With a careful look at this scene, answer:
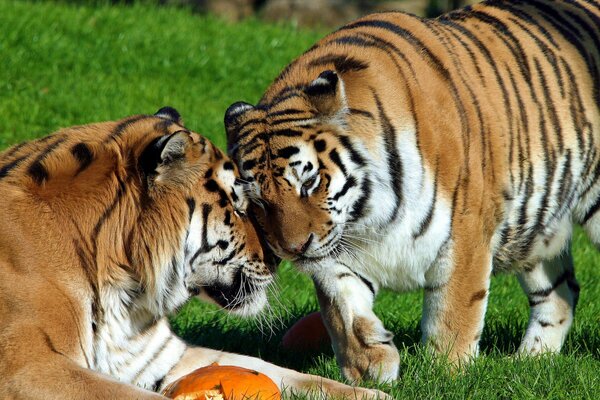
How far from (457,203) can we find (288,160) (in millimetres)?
708

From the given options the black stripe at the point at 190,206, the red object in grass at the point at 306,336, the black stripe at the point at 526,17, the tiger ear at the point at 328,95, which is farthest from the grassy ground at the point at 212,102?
the black stripe at the point at 526,17

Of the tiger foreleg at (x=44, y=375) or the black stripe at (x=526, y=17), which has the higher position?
the black stripe at (x=526, y=17)

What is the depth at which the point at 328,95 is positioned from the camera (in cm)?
390

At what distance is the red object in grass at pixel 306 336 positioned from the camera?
15.8 ft

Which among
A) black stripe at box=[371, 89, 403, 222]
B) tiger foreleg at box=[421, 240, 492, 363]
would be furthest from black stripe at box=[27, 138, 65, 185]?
tiger foreleg at box=[421, 240, 492, 363]

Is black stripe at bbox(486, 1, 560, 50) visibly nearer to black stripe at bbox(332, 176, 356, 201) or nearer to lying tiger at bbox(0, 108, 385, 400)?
black stripe at bbox(332, 176, 356, 201)

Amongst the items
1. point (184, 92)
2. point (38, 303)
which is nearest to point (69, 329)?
point (38, 303)

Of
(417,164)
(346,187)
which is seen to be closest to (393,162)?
(417,164)

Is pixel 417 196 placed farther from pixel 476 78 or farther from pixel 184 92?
pixel 184 92

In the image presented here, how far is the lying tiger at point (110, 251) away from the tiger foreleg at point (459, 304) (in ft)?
2.11

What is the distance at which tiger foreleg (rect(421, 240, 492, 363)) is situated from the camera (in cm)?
409

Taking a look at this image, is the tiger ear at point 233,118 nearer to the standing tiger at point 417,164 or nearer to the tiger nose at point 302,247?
the standing tiger at point 417,164

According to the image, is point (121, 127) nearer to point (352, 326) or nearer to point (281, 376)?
point (281, 376)

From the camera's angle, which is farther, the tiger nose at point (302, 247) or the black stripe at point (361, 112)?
the black stripe at point (361, 112)
